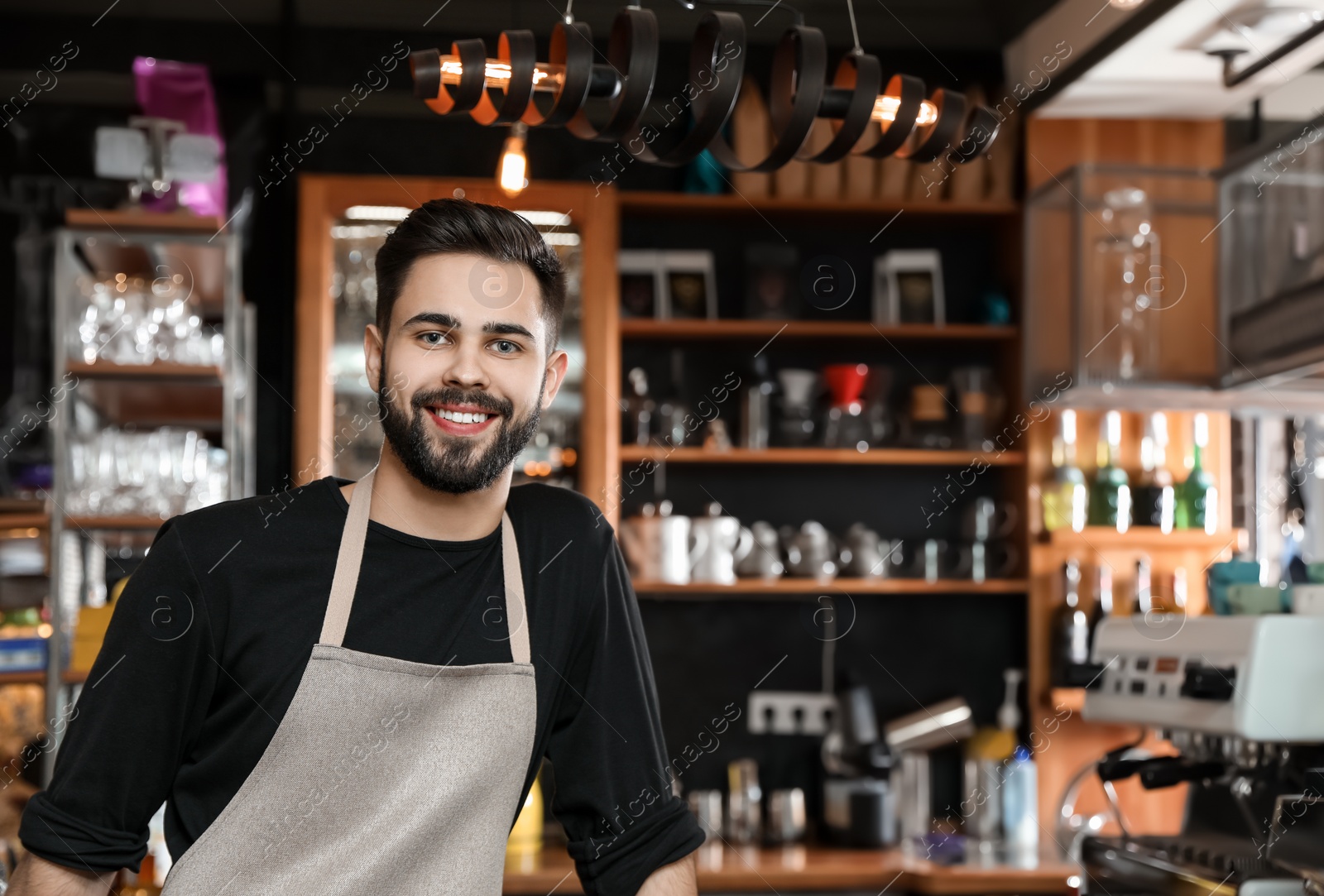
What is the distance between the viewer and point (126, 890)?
2.61m

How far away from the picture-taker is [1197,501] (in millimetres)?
3781

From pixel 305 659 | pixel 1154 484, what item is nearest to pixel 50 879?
pixel 305 659

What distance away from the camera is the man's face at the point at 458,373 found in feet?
4.87

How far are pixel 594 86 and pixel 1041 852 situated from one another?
2469 millimetres

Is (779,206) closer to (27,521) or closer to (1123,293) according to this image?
(1123,293)

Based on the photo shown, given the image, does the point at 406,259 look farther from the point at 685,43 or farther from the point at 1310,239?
the point at 685,43

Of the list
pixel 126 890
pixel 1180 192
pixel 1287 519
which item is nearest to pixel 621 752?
pixel 126 890

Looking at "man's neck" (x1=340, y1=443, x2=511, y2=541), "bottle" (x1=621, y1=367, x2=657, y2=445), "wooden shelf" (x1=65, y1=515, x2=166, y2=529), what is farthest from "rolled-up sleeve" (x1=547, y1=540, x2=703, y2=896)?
"bottle" (x1=621, y1=367, x2=657, y2=445)

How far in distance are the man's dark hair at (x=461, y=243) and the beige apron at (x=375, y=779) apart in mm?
246

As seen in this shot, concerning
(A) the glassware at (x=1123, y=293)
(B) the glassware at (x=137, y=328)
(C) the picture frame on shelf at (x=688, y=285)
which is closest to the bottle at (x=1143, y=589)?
(A) the glassware at (x=1123, y=293)

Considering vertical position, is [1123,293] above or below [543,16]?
below

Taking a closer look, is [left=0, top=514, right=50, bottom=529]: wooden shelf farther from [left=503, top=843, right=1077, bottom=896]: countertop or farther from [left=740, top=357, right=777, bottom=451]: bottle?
[left=740, top=357, right=777, bottom=451]: bottle

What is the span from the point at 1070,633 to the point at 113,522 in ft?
8.11

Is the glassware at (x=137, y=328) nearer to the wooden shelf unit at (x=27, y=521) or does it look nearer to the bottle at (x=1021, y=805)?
the wooden shelf unit at (x=27, y=521)
